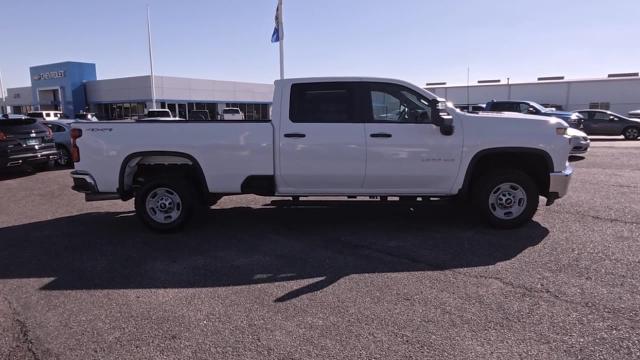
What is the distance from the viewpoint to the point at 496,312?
381 centimetres

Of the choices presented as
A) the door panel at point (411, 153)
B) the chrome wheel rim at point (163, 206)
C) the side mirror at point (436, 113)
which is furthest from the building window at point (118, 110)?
the side mirror at point (436, 113)

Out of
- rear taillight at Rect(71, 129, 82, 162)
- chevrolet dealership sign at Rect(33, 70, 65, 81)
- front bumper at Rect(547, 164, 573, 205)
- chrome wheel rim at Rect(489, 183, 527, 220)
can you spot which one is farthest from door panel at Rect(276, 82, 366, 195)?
chevrolet dealership sign at Rect(33, 70, 65, 81)

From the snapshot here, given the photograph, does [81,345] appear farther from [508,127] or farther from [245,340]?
[508,127]

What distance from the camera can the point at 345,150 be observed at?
5.99m

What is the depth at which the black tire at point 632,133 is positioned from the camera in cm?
2423

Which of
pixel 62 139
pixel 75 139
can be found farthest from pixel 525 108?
pixel 75 139

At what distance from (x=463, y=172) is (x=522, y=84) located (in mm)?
52796

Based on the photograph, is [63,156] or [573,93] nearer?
[63,156]

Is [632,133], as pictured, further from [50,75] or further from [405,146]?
[50,75]

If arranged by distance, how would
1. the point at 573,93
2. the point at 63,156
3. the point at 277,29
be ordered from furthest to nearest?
the point at 573,93
the point at 277,29
the point at 63,156

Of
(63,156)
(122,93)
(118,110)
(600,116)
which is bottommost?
(63,156)

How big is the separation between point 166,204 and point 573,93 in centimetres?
5301

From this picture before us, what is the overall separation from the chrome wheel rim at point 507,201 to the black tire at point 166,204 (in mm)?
4099

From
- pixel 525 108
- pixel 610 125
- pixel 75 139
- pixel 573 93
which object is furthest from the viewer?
pixel 573 93
